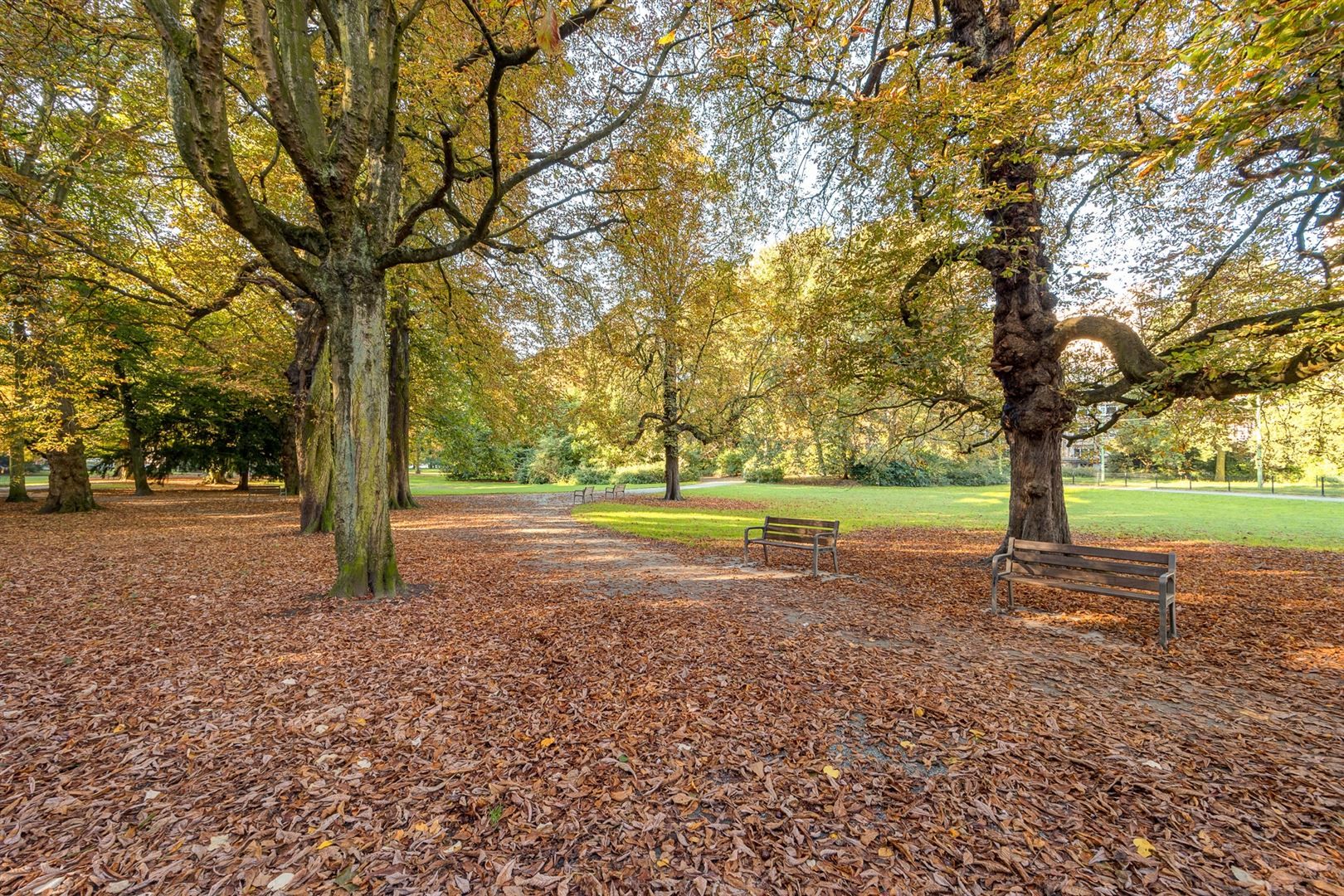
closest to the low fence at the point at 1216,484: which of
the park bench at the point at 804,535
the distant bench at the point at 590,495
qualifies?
the park bench at the point at 804,535

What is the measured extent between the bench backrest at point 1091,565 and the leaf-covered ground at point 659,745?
1.95 ft

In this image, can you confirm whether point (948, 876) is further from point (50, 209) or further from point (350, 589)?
point (50, 209)

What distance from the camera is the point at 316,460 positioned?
1198 centimetres

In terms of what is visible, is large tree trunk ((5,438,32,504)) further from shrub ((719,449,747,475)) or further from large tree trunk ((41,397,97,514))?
shrub ((719,449,747,475))

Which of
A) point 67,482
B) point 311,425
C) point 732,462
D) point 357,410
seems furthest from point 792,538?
point 732,462

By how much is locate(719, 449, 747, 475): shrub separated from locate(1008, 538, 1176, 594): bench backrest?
3867cm

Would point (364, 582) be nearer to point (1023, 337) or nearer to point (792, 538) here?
point (792, 538)

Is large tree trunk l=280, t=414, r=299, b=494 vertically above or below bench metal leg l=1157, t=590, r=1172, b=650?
above

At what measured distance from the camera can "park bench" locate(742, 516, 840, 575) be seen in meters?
8.80

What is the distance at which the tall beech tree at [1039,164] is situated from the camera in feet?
19.0

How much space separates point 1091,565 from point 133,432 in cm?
3253

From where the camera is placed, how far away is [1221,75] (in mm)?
3590

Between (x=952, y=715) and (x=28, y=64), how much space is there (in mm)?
14958

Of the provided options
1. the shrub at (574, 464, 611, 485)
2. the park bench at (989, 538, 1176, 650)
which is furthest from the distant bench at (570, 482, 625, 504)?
the park bench at (989, 538, 1176, 650)
